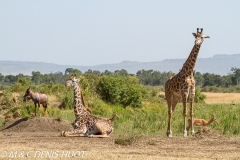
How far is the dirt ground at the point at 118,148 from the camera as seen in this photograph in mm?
13516

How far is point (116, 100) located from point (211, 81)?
81945 millimetres

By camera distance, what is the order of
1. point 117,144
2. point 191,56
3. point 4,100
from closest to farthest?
point 117,144 → point 191,56 → point 4,100

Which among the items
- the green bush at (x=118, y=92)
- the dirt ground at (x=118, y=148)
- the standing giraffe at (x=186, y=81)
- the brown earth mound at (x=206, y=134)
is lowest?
the dirt ground at (x=118, y=148)

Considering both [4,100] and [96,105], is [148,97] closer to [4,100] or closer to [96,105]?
[96,105]

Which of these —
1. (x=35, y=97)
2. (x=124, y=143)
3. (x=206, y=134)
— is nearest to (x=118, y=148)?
(x=124, y=143)

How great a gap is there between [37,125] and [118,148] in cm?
623

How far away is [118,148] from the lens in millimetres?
Answer: 15164

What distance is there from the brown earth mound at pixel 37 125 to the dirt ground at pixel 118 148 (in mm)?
1085

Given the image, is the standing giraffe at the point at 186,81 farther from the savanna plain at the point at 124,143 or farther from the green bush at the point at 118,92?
the green bush at the point at 118,92

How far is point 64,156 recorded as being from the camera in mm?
13406

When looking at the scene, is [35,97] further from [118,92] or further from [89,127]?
[118,92]

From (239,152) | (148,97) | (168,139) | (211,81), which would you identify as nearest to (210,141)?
(168,139)

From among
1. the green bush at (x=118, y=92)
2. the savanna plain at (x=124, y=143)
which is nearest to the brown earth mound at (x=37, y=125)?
the savanna plain at (x=124, y=143)

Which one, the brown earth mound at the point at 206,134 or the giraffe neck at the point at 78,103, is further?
the brown earth mound at the point at 206,134
